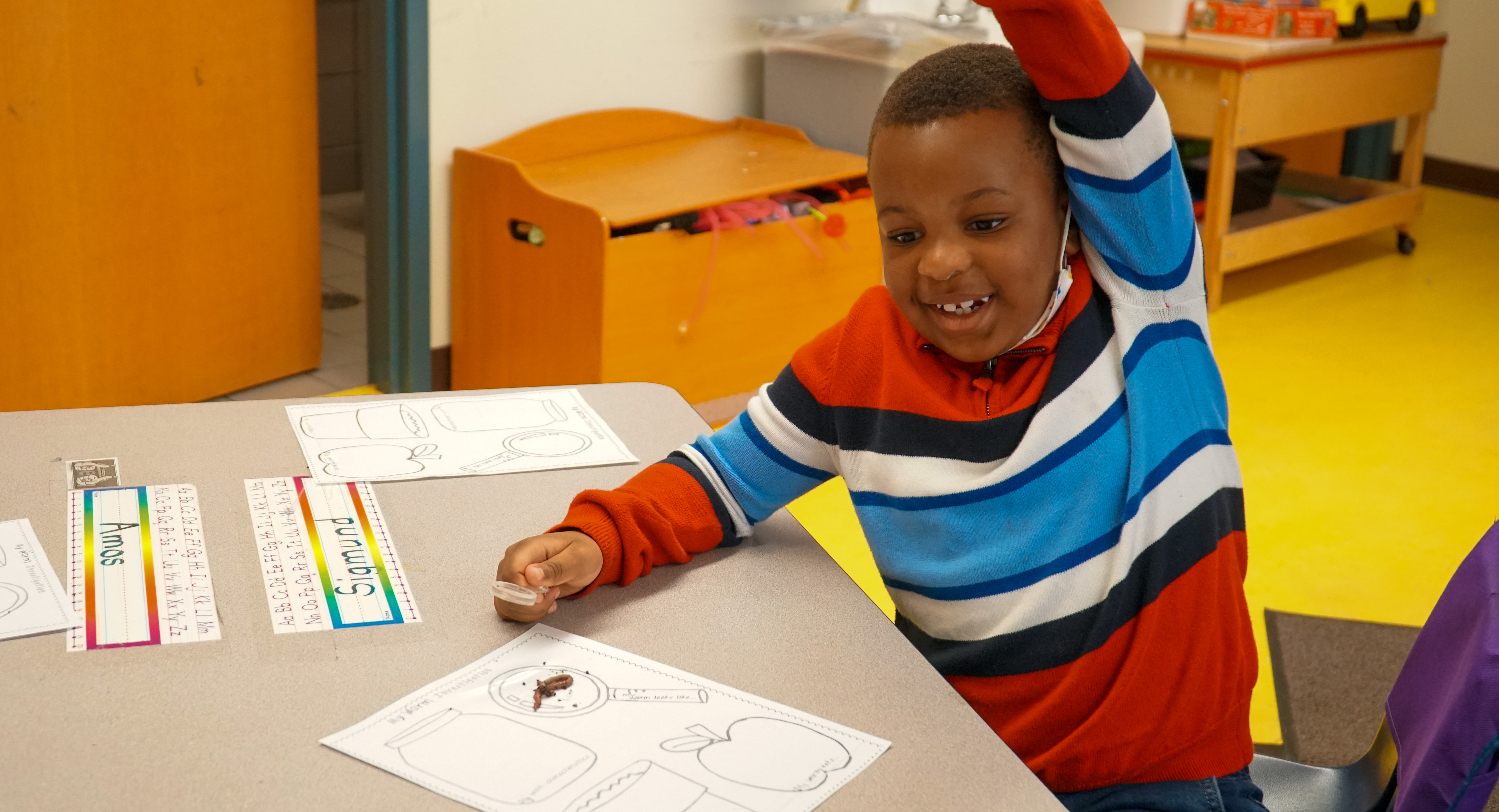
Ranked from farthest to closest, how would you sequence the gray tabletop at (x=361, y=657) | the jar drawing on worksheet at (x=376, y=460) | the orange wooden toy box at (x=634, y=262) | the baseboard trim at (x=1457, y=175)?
the baseboard trim at (x=1457, y=175) → the orange wooden toy box at (x=634, y=262) → the jar drawing on worksheet at (x=376, y=460) → the gray tabletop at (x=361, y=657)

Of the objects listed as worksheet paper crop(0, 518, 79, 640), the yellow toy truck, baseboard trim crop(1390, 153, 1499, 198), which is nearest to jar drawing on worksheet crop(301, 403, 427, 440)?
worksheet paper crop(0, 518, 79, 640)

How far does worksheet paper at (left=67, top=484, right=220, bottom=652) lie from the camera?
778mm

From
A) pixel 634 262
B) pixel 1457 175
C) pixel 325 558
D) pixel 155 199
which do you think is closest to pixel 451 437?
pixel 325 558

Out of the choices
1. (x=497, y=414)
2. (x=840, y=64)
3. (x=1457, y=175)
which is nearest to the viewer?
(x=497, y=414)

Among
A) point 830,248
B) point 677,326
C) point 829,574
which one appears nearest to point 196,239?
point 677,326

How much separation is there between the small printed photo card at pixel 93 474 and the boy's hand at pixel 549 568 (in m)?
0.31

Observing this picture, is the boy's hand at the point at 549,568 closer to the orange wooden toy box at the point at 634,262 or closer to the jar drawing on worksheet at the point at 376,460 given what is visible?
Answer: the jar drawing on worksheet at the point at 376,460

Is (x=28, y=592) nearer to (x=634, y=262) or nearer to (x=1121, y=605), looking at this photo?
(x=1121, y=605)

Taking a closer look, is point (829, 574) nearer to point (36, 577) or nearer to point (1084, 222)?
point (1084, 222)

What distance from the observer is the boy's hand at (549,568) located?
2.69 ft

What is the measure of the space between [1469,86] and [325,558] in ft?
15.1

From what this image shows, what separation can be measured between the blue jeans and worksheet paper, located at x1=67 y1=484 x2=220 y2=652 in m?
0.56

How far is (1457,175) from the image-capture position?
4621 mm

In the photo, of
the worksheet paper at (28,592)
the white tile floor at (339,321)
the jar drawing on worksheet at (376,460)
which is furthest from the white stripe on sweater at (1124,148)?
the white tile floor at (339,321)
